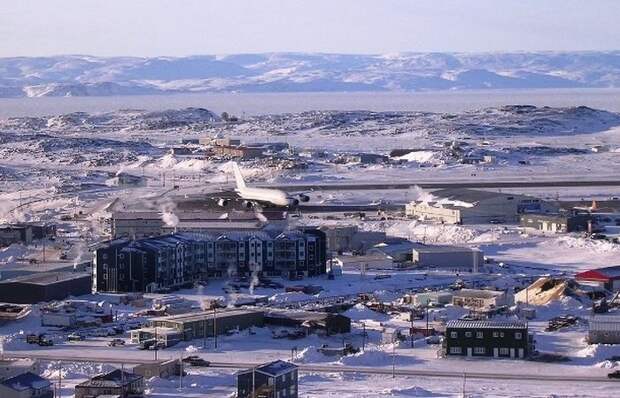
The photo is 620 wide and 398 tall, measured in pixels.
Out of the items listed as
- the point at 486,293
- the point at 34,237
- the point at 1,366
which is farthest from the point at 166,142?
the point at 1,366

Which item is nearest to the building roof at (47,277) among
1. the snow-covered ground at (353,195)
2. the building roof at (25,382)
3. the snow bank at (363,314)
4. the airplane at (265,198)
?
the snow-covered ground at (353,195)

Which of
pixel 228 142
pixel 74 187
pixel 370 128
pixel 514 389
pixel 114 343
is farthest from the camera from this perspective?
pixel 370 128

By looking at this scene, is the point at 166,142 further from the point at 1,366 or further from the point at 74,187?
the point at 1,366

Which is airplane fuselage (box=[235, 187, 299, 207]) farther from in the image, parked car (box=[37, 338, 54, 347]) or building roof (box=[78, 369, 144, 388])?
building roof (box=[78, 369, 144, 388])

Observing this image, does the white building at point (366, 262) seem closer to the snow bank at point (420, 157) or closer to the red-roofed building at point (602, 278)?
the red-roofed building at point (602, 278)

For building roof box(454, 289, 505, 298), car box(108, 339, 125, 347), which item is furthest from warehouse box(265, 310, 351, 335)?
building roof box(454, 289, 505, 298)

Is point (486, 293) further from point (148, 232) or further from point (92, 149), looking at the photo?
point (92, 149)

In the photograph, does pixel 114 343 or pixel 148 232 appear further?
pixel 148 232

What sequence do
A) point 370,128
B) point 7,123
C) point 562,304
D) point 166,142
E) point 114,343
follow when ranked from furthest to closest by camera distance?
point 7,123
point 370,128
point 166,142
point 562,304
point 114,343
